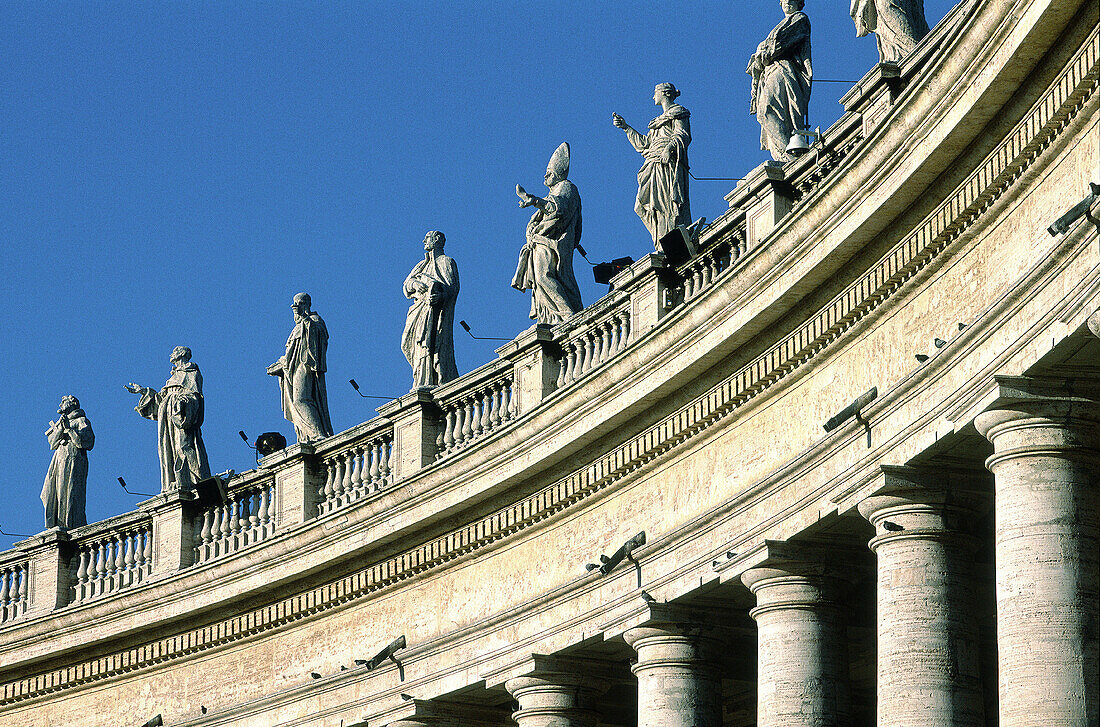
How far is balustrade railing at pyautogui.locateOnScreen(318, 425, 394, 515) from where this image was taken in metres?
53.5

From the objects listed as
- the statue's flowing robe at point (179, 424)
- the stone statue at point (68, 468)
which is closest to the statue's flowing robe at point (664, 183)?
the statue's flowing robe at point (179, 424)

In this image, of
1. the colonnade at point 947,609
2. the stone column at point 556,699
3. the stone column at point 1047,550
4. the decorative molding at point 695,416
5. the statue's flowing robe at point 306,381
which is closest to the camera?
the stone column at point 1047,550

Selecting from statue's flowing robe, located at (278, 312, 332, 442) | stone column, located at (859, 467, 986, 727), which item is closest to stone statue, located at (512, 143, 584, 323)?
statue's flowing robe, located at (278, 312, 332, 442)

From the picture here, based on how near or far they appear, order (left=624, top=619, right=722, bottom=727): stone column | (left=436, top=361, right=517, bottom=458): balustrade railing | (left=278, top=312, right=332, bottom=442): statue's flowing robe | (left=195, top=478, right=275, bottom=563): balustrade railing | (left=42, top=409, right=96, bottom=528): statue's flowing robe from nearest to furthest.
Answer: (left=624, top=619, right=722, bottom=727): stone column
(left=436, top=361, right=517, bottom=458): balustrade railing
(left=195, top=478, right=275, bottom=563): balustrade railing
(left=278, top=312, right=332, bottom=442): statue's flowing robe
(left=42, top=409, right=96, bottom=528): statue's flowing robe

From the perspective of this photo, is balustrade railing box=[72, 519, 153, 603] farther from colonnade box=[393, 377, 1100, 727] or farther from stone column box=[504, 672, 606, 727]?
colonnade box=[393, 377, 1100, 727]

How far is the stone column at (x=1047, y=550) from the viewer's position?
31625 millimetres

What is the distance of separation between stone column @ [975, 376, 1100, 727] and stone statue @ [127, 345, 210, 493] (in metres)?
30.3

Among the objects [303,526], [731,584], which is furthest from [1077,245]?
[303,526]

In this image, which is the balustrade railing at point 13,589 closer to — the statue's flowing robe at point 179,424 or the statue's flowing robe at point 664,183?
the statue's flowing robe at point 179,424

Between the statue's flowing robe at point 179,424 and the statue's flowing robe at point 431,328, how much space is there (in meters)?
7.86

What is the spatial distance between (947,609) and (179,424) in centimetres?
2972

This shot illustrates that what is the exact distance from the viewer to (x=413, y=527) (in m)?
50.4

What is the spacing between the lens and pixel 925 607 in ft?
116

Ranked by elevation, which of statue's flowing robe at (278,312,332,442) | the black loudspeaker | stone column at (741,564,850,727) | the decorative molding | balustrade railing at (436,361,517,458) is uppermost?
statue's flowing robe at (278,312,332,442)
